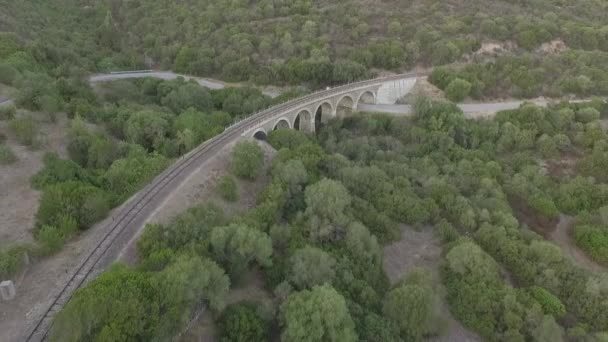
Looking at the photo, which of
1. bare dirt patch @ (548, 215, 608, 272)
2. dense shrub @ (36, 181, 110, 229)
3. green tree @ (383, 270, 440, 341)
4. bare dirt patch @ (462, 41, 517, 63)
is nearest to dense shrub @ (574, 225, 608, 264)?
bare dirt patch @ (548, 215, 608, 272)

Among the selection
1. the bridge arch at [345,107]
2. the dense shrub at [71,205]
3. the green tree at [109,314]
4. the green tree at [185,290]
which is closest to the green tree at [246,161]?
the dense shrub at [71,205]

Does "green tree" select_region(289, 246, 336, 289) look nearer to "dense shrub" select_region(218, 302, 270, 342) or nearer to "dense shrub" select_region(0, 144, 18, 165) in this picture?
"dense shrub" select_region(218, 302, 270, 342)

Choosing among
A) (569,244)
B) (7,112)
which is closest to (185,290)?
(7,112)

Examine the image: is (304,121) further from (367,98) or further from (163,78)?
(163,78)

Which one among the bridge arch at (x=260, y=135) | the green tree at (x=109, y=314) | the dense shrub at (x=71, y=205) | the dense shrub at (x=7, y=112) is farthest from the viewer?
the bridge arch at (x=260, y=135)

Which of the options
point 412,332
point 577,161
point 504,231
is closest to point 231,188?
point 412,332

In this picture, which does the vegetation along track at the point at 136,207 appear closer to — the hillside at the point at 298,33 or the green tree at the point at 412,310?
the green tree at the point at 412,310

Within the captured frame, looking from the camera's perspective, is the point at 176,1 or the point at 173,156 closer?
the point at 173,156

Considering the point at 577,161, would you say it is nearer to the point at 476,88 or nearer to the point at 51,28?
the point at 476,88
